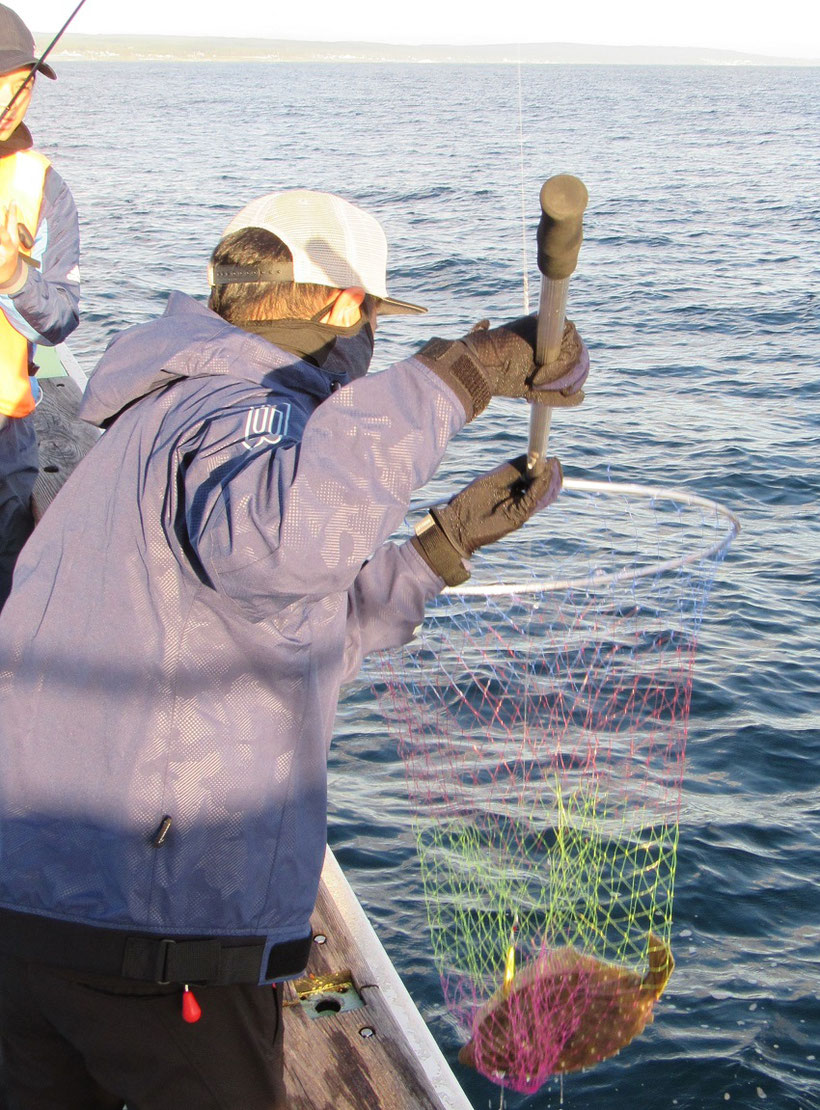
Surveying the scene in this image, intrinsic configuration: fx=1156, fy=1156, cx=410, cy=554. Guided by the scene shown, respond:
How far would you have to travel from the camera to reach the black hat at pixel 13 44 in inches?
161

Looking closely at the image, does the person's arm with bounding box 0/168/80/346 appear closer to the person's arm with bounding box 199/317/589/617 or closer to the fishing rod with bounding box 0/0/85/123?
the fishing rod with bounding box 0/0/85/123

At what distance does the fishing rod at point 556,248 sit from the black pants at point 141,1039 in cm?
138

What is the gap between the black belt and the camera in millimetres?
2125

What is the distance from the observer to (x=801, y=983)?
611 cm

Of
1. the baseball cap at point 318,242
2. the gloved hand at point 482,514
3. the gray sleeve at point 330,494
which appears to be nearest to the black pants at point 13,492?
the gloved hand at point 482,514

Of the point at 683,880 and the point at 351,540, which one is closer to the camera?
the point at 351,540

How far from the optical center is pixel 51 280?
423cm

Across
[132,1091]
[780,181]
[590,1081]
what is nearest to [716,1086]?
[590,1081]

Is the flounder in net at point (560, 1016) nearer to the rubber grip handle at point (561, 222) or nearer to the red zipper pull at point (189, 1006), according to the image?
the red zipper pull at point (189, 1006)

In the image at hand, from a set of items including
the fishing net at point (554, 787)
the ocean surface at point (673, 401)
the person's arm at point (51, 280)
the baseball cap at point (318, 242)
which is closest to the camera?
the baseball cap at point (318, 242)

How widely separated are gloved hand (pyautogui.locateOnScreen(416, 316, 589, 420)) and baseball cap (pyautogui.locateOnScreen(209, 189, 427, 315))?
29 cm

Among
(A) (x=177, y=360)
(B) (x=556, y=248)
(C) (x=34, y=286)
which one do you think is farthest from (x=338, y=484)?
(C) (x=34, y=286)

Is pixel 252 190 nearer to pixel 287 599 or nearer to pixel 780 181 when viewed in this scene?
pixel 780 181

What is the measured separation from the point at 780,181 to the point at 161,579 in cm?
3796
